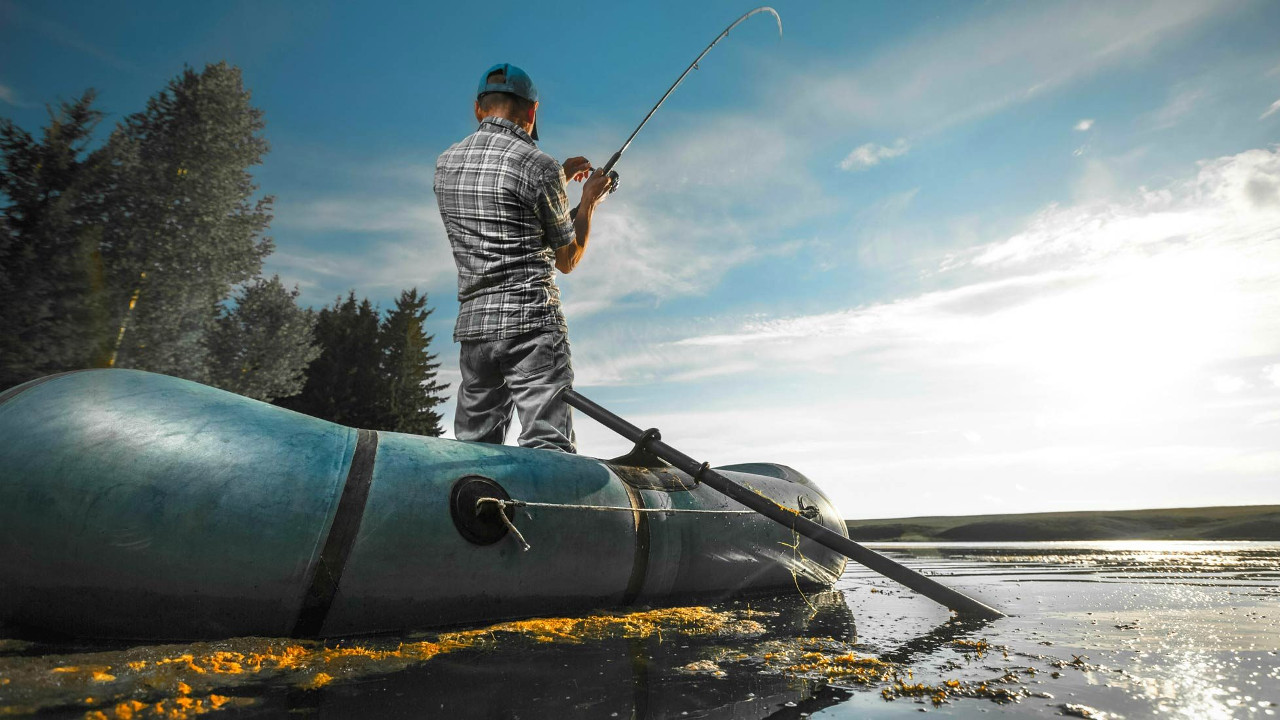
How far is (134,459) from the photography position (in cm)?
240

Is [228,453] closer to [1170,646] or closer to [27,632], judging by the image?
[27,632]

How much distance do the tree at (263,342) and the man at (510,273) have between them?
26579mm

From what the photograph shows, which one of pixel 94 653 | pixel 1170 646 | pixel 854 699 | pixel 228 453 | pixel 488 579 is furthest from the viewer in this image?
pixel 488 579

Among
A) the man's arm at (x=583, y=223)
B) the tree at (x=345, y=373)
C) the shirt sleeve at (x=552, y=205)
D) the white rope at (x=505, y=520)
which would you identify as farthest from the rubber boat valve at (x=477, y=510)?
the tree at (x=345, y=373)

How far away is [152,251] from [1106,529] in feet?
102

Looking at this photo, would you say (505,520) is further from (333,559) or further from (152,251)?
(152,251)

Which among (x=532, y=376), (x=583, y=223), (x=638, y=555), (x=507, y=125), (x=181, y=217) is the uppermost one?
(x=181, y=217)

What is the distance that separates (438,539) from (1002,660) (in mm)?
2239

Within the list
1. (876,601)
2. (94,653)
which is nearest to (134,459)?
(94,653)

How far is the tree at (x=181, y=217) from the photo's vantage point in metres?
21.7

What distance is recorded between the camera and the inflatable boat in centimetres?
233

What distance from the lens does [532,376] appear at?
3.80m

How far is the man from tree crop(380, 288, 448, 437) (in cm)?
3078

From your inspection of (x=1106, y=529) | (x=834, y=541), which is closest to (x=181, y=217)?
(x=834, y=541)
